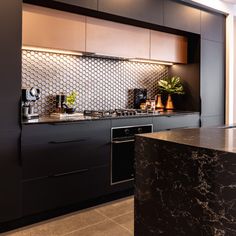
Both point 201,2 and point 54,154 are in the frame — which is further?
point 201,2

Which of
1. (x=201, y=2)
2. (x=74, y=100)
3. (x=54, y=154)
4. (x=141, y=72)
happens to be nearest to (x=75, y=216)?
(x=54, y=154)

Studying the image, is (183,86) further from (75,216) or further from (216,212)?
(216,212)

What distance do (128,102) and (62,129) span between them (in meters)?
1.61

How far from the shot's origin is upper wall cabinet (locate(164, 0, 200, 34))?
368cm

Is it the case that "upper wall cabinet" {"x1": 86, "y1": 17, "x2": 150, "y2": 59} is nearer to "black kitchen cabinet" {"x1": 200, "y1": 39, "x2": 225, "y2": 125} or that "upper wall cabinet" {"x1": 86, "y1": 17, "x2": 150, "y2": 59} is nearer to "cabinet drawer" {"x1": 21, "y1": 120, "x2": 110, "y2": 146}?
"cabinet drawer" {"x1": 21, "y1": 120, "x2": 110, "y2": 146}

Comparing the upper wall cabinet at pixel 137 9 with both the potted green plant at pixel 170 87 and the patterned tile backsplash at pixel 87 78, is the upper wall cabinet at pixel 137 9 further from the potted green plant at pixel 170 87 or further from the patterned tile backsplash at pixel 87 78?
the potted green plant at pixel 170 87

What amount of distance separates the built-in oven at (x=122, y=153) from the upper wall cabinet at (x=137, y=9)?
1311mm

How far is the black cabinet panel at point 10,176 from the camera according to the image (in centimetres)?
227

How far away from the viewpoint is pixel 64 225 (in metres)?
2.48

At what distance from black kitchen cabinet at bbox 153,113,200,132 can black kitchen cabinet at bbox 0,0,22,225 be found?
5.61 ft

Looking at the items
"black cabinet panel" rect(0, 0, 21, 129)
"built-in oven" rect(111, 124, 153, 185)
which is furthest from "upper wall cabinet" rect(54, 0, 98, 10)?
"built-in oven" rect(111, 124, 153, 185)

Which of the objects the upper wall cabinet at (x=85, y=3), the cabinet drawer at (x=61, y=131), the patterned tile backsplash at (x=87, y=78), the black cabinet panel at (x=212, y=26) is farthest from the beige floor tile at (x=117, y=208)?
the black cabinet panel at (x=212, y=26)

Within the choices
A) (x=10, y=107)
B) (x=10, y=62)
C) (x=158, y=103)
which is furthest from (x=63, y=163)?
(x=158, y=103)

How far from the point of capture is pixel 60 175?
259 centimetres
